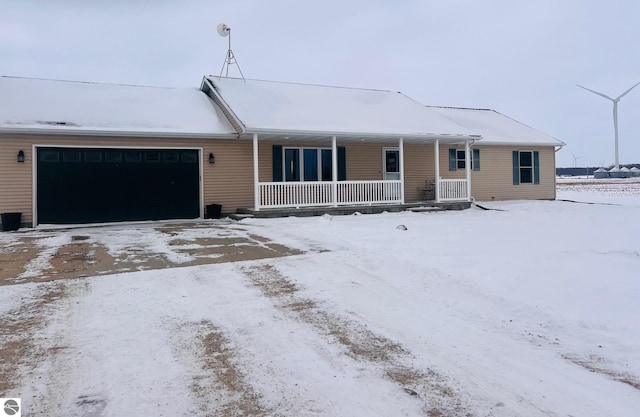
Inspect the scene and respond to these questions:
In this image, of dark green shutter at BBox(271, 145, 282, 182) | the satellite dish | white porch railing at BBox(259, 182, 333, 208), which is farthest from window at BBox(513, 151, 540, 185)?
the satellite dish

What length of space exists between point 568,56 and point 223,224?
42.4 meters

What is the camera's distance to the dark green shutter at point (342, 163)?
1650 centimetres

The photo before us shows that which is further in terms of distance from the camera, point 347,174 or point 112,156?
point 347,174

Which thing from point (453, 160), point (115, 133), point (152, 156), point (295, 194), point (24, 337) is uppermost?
point (115, 133)

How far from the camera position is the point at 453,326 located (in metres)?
4.42

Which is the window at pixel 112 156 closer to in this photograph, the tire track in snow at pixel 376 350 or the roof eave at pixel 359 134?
the roof eave at pixel 359 134

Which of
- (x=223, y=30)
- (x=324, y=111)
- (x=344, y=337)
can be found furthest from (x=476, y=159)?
(x=344, y=337)

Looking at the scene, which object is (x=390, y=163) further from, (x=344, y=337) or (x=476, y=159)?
(x=344, y=337)

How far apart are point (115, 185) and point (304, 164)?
5.95 m

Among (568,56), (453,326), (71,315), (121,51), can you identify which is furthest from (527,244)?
(568,56)

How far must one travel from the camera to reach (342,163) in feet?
54.4

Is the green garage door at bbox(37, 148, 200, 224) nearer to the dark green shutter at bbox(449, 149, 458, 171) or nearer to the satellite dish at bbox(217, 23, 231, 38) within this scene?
the satellite dish at bbox(217, 23, 231, 38)

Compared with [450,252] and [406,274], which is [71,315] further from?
[450,252]

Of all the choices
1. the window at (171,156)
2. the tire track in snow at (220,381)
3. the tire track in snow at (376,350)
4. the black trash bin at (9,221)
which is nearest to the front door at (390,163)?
the window at (171,156)
